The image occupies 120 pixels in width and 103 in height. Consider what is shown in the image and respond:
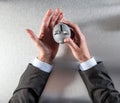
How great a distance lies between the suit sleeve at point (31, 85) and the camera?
0.60 metres

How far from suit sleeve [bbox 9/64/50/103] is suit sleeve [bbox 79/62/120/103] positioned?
0.09m

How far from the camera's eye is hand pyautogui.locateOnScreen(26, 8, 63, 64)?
1.97ft

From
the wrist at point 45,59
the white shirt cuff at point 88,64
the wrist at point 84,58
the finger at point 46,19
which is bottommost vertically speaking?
the white shirt cuff at point 88,64

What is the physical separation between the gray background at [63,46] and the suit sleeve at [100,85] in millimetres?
18

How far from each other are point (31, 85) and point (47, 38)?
4.2 inches

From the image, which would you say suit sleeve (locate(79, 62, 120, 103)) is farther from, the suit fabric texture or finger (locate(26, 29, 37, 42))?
finger (locate(26, 29, 37, 42))

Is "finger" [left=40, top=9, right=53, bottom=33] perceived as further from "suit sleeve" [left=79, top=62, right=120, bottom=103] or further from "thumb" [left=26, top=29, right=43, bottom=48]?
"suit sleeve" [left=79, top=62, right=120, bottom=103]

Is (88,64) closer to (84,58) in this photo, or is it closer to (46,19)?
(84,58)

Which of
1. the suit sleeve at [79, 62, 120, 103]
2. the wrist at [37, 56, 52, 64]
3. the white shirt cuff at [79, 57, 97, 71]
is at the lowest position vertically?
the suit sleeve at [79, 62, 120, 103]

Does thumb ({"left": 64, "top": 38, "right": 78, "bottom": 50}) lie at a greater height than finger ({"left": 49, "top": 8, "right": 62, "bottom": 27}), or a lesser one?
lesser

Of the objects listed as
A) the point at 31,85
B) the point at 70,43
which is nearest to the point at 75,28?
the point at 70,43

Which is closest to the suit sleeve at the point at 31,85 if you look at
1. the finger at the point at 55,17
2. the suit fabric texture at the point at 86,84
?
the suit fabric texture at the point at 86,84

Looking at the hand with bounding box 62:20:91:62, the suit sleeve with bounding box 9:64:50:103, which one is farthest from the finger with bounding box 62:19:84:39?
the suit sleeve with bounding box 9:64:50:103

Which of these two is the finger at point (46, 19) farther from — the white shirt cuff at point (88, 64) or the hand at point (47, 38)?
the white shirt cuff at point (88, 64)
